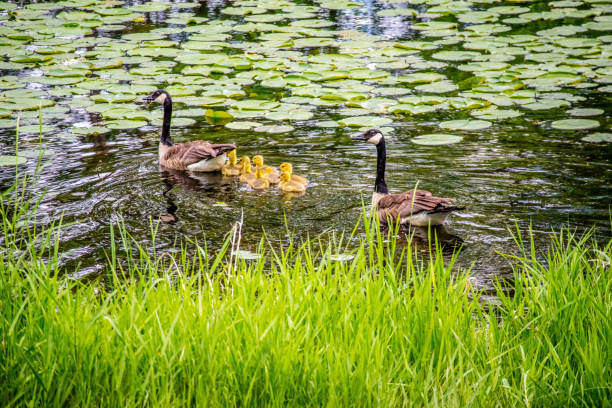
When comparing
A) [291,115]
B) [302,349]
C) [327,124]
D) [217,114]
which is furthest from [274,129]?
[302,349]

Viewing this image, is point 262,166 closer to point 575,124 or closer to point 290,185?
point 290,185

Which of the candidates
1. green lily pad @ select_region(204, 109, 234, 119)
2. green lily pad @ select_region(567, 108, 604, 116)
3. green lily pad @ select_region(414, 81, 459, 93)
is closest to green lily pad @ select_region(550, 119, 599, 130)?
green lily pad @ select_region(567, 108, 604, 116)

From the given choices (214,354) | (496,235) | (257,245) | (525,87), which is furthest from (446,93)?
(214,354)

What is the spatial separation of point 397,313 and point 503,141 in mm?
4908

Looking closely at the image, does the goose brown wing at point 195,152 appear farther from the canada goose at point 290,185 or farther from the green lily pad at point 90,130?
the green lily pad at point 90,130

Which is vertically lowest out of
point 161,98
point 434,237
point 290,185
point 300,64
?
point 434,237

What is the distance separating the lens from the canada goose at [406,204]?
245 inches

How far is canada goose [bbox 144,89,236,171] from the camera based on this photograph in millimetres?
7832

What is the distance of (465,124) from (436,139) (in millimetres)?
556

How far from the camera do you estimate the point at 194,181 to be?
7961mm

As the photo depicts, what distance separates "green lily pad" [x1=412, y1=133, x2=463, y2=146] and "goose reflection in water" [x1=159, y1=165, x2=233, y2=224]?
2.11 meters

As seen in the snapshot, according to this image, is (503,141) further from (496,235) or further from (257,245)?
(257,245)

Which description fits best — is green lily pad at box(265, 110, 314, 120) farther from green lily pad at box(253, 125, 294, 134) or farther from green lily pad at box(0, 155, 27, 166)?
green lily pad at box(0, 155, 27, 166)

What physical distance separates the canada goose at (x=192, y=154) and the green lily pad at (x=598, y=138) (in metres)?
3.79
